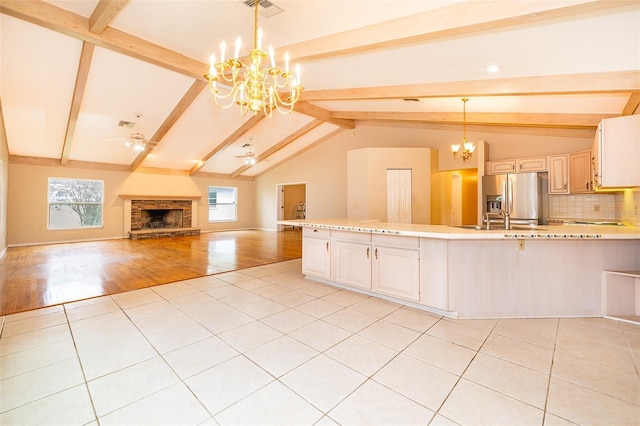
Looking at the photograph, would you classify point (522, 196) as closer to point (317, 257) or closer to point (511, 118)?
point (511, 118)

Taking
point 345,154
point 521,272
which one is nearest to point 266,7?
point 521,272

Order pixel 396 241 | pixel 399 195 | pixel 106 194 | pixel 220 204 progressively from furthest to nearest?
pixel 220 204
pixel 106 194
pixel 399 195
pixel 396 241

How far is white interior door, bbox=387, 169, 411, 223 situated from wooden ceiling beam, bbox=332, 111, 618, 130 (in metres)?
1.25

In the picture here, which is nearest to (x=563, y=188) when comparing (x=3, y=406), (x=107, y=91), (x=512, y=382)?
(x=512, y=382)

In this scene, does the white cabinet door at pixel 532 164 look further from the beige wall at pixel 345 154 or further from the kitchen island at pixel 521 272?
the kitchen island at pixel 521 272

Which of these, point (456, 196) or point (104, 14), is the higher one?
point (104, 14)

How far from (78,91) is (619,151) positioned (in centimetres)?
775

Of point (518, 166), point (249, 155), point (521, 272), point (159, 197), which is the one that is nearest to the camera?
point (521, 272)

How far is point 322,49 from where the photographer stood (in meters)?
3.29

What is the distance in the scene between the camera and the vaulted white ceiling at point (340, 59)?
8.44ft

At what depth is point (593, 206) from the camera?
4895 millimetres

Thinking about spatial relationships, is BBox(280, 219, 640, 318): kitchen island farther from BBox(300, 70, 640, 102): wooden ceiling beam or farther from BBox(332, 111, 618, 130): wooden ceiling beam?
BBox(332, 111, 618, 130): wooden ceiling beam

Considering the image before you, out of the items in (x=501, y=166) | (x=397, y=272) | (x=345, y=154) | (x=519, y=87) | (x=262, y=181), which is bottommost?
(x=397, y=272)

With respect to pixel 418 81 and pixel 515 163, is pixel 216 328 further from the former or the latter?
pixel 515 163
